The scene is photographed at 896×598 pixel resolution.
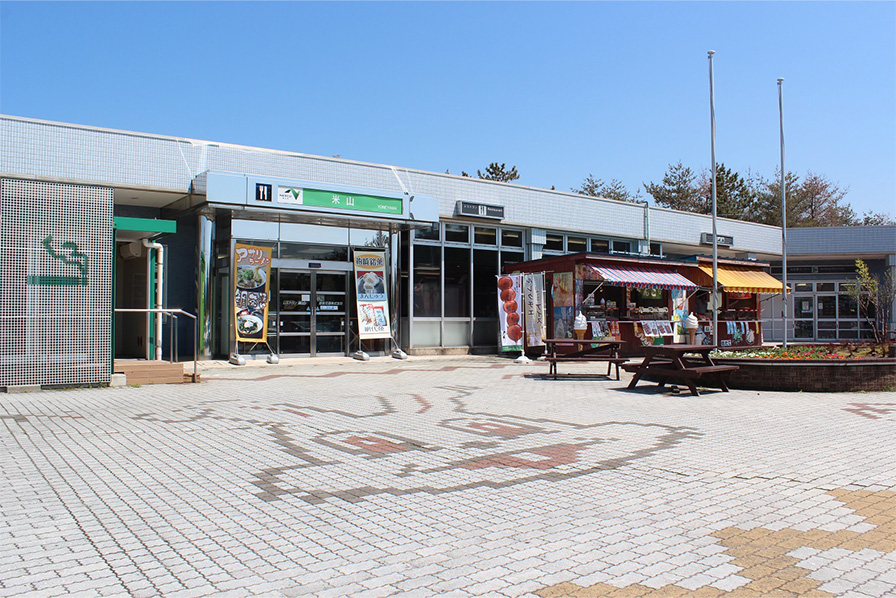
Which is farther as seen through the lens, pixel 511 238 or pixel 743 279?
pixel 743 279

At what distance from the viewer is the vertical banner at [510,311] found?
19.9 meters

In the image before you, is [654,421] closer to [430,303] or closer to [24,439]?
[24,439]

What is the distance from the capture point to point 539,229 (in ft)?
77.4

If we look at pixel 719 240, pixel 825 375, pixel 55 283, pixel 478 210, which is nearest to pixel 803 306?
pixel 719 240

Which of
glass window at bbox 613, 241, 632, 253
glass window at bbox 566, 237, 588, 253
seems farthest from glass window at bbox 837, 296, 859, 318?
glass window at bbox 566, 237, 588, 253

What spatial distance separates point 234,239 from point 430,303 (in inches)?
246

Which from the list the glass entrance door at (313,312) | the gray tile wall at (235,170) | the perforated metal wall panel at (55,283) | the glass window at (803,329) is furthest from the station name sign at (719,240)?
the perforated metal wall panel at (55,283)

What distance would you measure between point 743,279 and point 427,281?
11.9m

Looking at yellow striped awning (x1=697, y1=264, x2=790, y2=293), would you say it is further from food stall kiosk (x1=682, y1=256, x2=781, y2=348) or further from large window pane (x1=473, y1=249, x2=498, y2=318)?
large window pane (x1=473, y1=249, x2=498, y2=318)

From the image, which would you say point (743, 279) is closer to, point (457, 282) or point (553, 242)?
point (553, 242)

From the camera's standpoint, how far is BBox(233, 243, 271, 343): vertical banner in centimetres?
1714

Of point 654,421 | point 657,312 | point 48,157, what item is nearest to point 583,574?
point 654,421

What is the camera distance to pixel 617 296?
22125 mm

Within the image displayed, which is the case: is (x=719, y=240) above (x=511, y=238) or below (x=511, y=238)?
above
